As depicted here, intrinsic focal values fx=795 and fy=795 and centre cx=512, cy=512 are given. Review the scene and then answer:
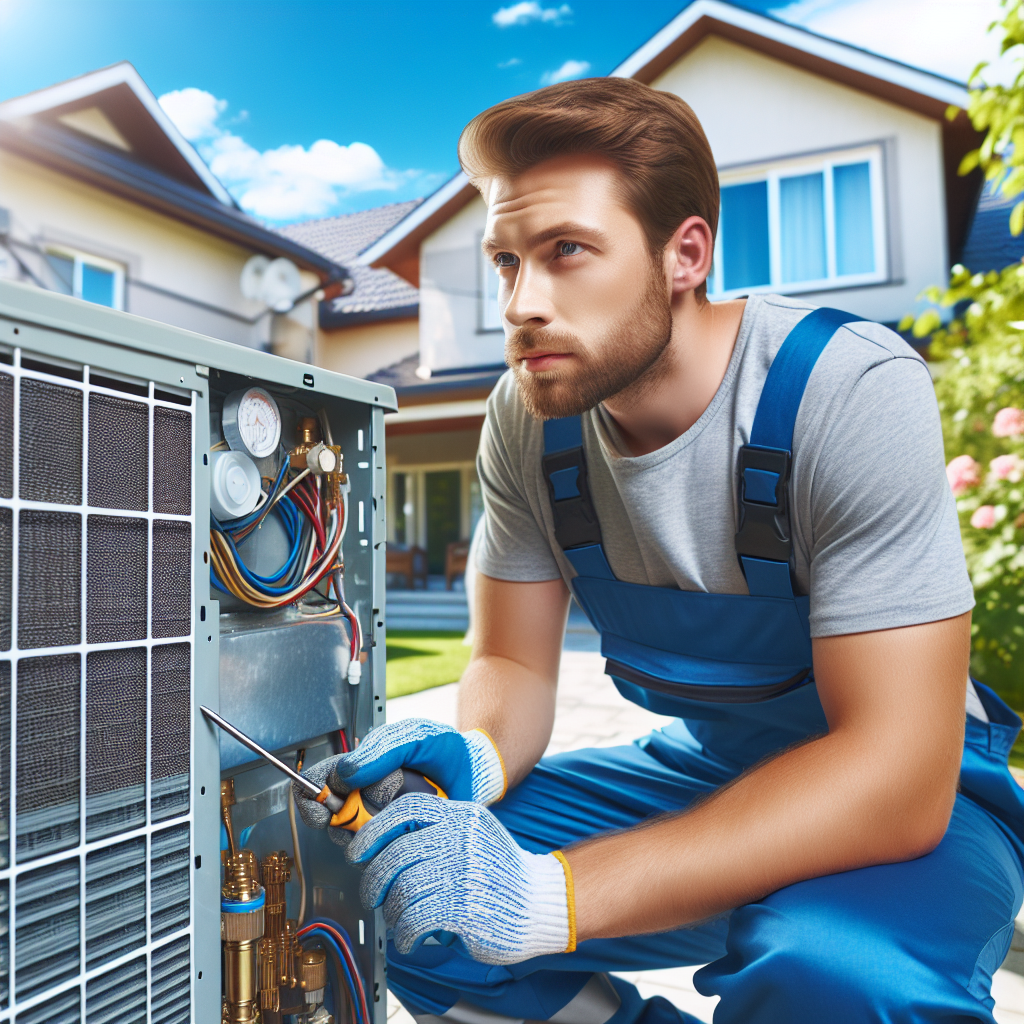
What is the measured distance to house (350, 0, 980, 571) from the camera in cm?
612

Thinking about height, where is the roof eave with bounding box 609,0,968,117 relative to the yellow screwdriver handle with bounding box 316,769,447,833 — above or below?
above

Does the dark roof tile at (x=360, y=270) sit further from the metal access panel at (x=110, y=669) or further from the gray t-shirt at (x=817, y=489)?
the metal access panel at (x=110, y=669)

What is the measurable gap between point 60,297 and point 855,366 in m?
0.87

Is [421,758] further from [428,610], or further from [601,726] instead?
[428,610]

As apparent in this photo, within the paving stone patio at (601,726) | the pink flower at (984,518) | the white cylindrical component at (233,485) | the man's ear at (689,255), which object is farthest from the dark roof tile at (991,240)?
the white cylindrical component at (233,485)

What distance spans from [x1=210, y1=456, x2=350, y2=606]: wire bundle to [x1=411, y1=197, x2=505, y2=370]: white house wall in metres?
6.80

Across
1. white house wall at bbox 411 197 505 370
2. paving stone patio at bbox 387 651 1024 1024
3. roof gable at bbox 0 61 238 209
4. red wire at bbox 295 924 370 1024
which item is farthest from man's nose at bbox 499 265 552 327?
roof gable at bbox 0 61 238 209

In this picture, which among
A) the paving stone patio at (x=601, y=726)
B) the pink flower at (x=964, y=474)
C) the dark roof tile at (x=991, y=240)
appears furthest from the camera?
the dark roof tile at (x=991, y=240)

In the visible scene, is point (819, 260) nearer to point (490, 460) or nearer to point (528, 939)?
point (490, 460)

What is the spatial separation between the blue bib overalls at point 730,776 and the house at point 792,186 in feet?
17.2

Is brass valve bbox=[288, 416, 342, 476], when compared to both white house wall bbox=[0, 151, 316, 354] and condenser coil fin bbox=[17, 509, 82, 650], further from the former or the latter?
white house wall bbox=[0, 151, 316, 354]

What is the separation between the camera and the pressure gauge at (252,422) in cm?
88

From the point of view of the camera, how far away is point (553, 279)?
1023 mm

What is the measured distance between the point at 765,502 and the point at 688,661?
300 mm
